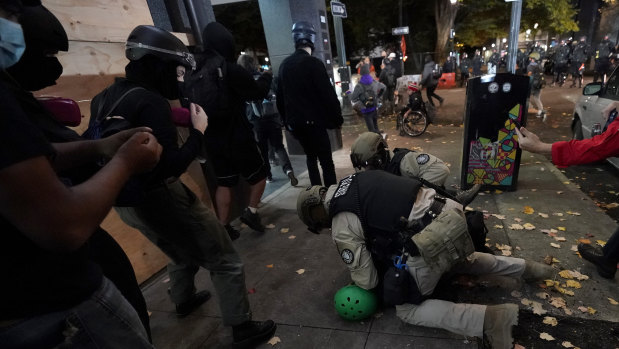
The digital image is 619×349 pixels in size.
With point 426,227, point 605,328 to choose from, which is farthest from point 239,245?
point 605,328

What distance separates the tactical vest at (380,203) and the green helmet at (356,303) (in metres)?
0.51

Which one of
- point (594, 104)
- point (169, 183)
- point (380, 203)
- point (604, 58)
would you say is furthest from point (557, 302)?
point (604, 58)

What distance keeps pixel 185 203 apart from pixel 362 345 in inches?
65.1

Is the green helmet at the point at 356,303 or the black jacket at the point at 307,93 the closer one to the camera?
the green helmet at the point at 356,303

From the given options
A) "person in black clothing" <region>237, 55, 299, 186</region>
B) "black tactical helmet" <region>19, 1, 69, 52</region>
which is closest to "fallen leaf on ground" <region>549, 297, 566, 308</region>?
"black tactical helmet" <region>19, 1, 69, 52</region>

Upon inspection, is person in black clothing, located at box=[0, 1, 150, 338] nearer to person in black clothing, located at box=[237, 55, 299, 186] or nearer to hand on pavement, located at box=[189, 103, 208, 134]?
hand on pavement, located at box=[189, 103, 208, 134]

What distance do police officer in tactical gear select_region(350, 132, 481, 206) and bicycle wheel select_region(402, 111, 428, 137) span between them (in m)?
5.46

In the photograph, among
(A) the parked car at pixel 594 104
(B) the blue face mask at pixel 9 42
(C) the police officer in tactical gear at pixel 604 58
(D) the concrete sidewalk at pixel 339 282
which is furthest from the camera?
(C) the police officer in tactical gear at pixel 604 58

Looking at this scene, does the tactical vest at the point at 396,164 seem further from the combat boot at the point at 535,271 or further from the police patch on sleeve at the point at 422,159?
the combat boot at the point at 535,271

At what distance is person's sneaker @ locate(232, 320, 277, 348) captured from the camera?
2.46 m

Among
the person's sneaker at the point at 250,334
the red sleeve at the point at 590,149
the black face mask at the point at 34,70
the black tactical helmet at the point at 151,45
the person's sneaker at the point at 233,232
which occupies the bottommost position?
the person's sneaker at the point at 233,232

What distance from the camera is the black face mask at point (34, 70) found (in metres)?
1.29

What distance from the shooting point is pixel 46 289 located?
97 centimetres

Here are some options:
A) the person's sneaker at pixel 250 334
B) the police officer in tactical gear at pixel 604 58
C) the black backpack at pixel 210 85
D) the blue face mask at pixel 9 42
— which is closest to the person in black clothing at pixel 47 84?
the blue face mask at pixel 9 42
